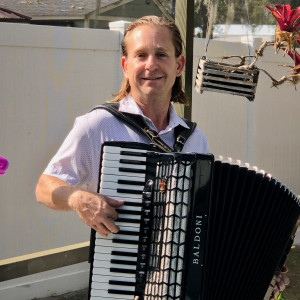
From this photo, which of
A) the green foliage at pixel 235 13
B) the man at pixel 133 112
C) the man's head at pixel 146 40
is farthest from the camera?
the green foliage at pixel 235 13

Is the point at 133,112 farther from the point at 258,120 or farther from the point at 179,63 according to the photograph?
the point at 258,120

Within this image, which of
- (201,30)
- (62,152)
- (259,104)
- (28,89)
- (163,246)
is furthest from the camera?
(201,30)

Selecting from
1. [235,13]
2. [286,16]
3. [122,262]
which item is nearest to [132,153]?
[122,262]

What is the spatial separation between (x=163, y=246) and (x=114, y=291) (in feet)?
0.64

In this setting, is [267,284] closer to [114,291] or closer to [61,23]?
[114,291]

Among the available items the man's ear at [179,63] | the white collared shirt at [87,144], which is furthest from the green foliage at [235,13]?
the white collared shirt at [87,144]

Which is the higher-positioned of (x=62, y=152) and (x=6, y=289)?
(x=62, y=152)

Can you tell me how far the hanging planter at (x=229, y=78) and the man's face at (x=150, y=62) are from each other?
124cm

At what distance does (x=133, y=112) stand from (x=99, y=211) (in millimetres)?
460

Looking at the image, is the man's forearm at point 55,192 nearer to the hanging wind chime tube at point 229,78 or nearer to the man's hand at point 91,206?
the man's hand at point 91,206

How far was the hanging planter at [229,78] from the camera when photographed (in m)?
3.77

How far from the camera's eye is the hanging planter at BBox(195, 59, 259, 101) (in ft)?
12.4

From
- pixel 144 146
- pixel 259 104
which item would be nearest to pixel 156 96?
pixel 144 146

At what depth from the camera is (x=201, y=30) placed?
30.3 feet
